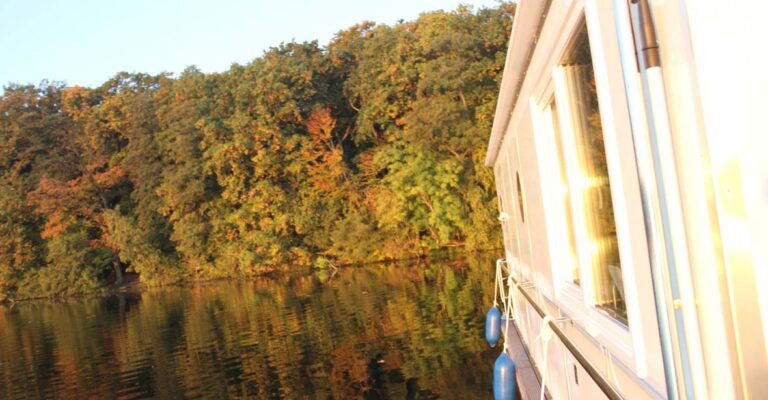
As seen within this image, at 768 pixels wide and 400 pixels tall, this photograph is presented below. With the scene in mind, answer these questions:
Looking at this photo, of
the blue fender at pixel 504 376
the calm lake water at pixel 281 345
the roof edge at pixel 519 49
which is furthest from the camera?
the calm lake water at pixel 281 345

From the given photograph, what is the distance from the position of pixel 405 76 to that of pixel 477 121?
15.1 ft

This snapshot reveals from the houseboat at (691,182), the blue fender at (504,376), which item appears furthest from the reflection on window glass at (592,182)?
the blue fender at (504,376)

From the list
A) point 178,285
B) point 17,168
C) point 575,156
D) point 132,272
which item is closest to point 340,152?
point 178,285

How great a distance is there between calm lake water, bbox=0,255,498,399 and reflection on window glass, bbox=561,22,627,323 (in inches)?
213

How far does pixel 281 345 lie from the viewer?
13117mm

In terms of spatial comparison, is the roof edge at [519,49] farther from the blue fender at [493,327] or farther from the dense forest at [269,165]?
the dense forest at [269,165]

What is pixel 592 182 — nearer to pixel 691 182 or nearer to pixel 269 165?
pixel 691 182

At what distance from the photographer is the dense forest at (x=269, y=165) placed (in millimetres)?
30484

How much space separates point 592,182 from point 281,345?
11.1m

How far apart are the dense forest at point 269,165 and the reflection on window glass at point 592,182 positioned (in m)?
26.6

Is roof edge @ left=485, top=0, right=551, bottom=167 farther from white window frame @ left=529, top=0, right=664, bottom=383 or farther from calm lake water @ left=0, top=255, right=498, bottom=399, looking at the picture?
calm lake water @ left=0, top=255, right=498, bottom=399

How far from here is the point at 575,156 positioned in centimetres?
288

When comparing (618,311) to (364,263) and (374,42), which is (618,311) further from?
(374,42)

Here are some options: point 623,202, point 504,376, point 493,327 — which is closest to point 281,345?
point 493,327
